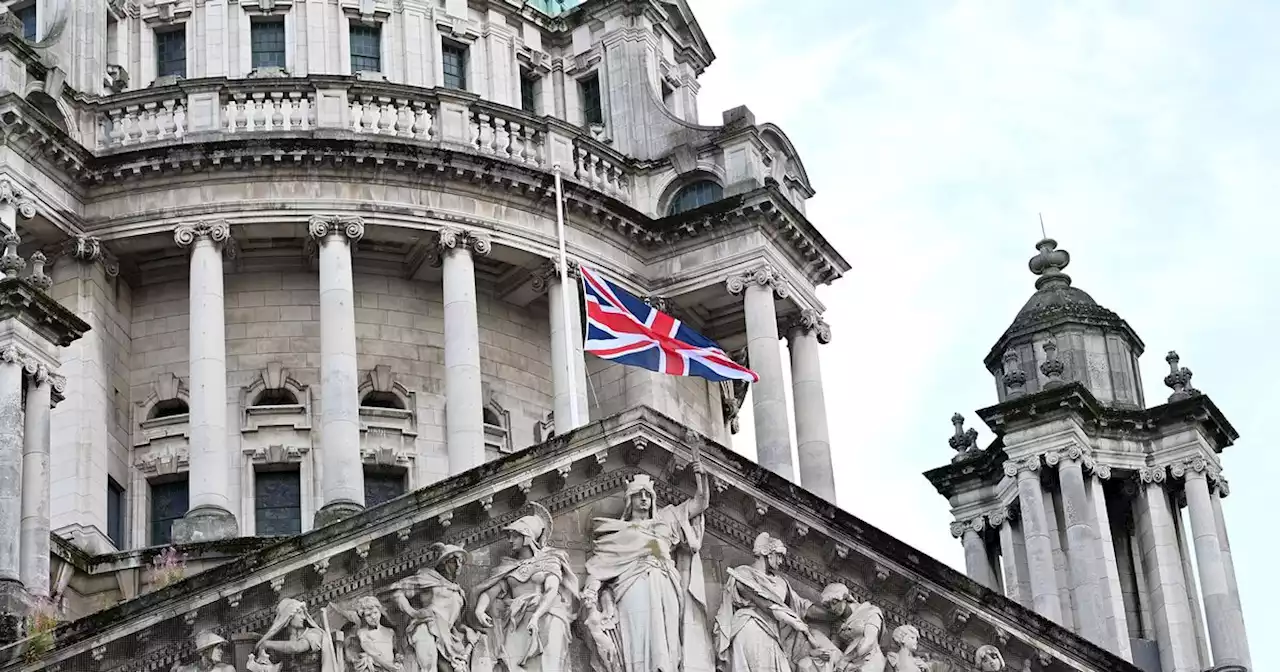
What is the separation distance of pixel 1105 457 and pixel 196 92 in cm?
1699

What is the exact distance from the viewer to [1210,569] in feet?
154

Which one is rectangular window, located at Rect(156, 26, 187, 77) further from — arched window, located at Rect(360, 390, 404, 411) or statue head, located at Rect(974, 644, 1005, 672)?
statue head, located at Rect(974, 644, 1005, 672)

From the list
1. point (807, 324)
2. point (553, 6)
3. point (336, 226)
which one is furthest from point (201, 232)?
point (553, 6)

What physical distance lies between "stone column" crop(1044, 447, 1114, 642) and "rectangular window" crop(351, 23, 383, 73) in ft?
58.0

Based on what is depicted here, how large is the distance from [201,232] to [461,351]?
15.4 feet

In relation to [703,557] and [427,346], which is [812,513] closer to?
[703,557]

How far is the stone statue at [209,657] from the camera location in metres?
35.4

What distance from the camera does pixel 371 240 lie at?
55781mm

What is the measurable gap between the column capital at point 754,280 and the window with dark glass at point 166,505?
9881 millimetres

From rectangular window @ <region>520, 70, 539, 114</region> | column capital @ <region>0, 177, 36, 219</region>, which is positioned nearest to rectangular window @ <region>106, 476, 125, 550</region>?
column capital @ <region>0, 177, 36, 219</region>

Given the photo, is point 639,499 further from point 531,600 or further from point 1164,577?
point 1164,577

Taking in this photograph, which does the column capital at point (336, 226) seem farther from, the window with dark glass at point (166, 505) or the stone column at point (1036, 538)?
the stone column at point (1036, 538)

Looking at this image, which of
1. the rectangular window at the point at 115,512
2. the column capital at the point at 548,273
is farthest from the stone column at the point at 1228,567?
the rectangular window at the point at 115,512

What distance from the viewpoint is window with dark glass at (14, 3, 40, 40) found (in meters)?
58.7
